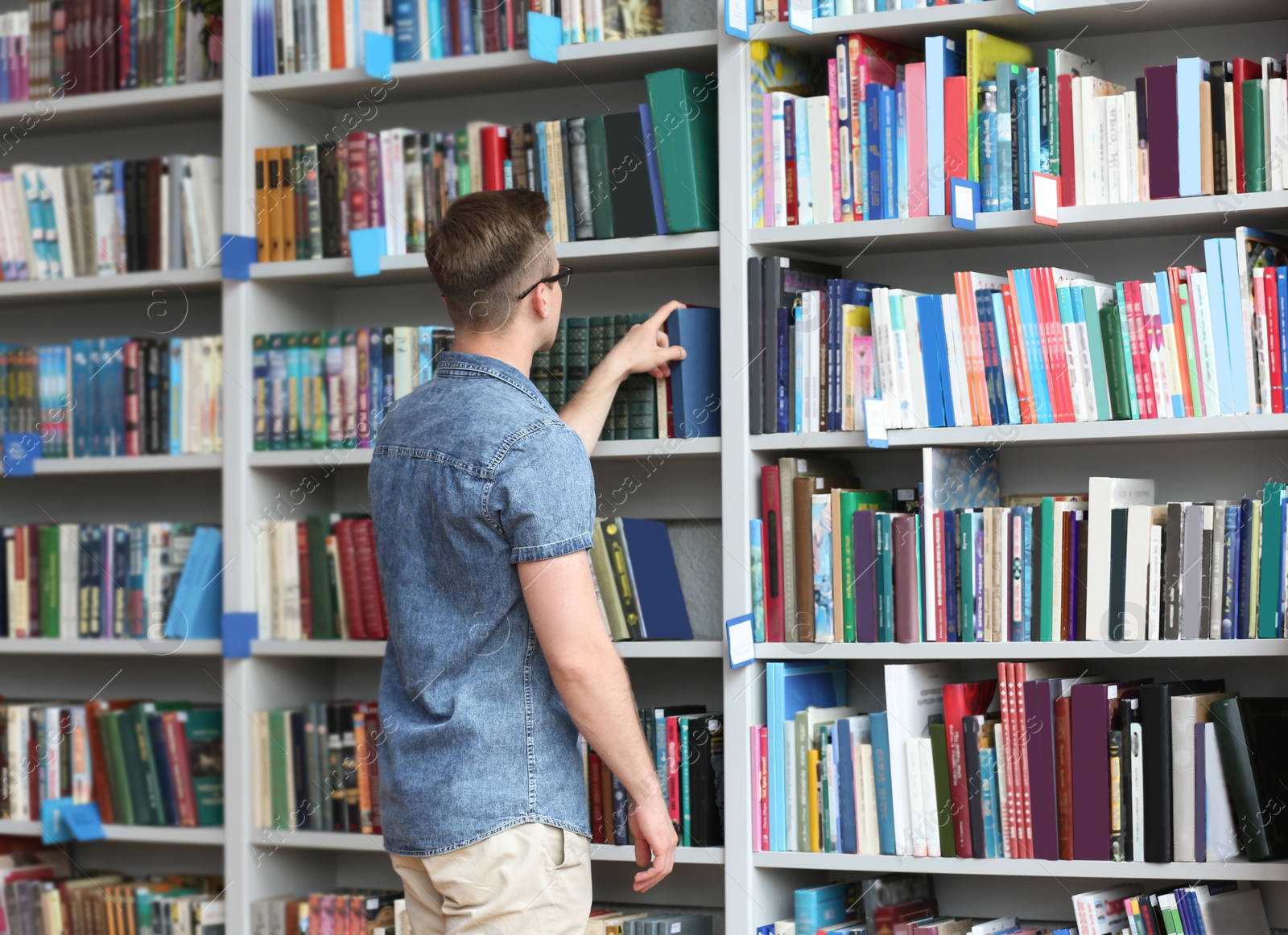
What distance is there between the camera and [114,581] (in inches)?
122

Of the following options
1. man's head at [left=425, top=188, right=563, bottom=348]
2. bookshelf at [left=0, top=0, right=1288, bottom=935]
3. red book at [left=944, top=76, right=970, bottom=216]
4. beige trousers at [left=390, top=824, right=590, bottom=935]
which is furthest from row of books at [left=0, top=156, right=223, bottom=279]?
beige trousers at [left=390, top=824, right=590, bottom=935]

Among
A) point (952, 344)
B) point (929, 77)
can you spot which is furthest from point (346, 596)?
point (929, 77)

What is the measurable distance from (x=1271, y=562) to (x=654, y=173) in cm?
123

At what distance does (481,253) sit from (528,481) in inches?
14.2

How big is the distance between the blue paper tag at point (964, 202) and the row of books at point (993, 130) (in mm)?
25

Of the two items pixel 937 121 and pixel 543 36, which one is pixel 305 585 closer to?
pixel 543 36

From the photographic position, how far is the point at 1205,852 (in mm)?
2250

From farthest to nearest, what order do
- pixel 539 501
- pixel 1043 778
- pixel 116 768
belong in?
1. pixel 116 768
2. pixel 1043 778
3. pixel 539 501

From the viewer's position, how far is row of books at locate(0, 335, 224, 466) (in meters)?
3.05

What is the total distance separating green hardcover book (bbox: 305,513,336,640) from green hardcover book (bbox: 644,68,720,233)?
0.92 metres

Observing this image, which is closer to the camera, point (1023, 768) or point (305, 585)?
point (1023, 768)

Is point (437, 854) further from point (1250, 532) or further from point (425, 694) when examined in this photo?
point (1250, 532)

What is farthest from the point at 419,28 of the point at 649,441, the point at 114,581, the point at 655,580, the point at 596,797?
the point at 596,797

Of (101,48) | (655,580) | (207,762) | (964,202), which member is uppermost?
(101,48)
